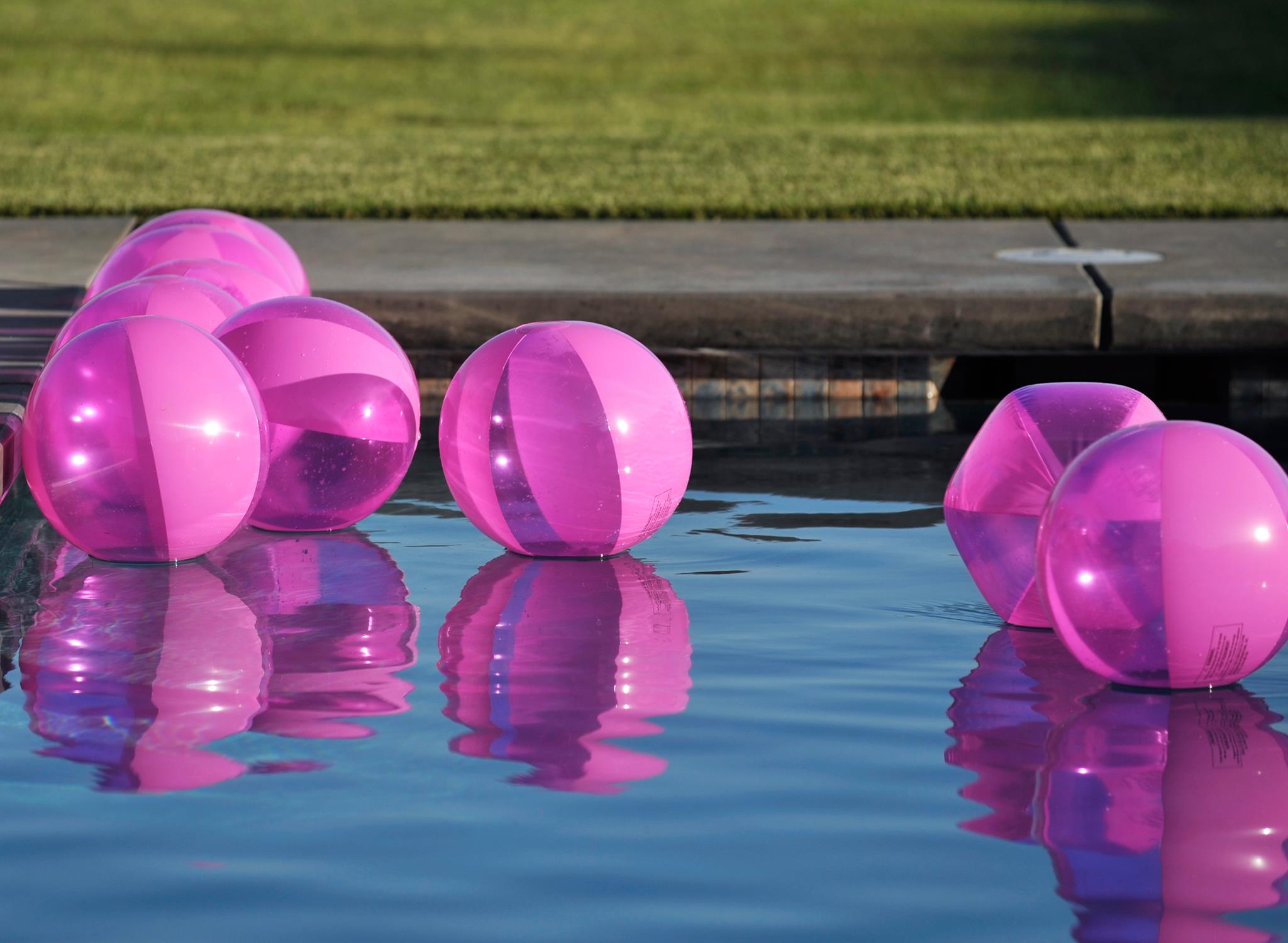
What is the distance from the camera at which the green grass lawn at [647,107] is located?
487 inches

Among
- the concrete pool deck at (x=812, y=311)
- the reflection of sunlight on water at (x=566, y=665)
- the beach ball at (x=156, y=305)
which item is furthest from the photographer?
the concrete pool deck at (x=812, y=311)

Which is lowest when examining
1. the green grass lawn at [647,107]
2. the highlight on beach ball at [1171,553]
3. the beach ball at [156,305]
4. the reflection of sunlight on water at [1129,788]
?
the reflection of sunlight on water at [1129,788]

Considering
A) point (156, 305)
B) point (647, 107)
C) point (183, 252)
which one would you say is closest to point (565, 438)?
point (156, 305)

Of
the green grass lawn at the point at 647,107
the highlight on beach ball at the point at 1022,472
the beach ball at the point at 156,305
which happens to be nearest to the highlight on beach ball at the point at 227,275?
the beach ball at the point at 156,305

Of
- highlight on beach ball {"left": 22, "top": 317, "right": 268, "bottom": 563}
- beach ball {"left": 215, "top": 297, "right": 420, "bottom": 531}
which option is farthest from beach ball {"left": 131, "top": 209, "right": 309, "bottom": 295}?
highlight on beach ball {"left": 22, "top": 317, "right": 268, "bottom": 563}

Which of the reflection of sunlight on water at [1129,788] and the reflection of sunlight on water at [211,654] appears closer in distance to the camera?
the reflection of sunlight on water at [1129,788]

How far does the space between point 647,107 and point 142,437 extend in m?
18.0

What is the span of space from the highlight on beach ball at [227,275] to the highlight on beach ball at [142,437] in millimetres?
1565

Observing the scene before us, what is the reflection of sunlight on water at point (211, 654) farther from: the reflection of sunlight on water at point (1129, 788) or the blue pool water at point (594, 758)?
the reflection of sunlight on water at point (1129, 788)

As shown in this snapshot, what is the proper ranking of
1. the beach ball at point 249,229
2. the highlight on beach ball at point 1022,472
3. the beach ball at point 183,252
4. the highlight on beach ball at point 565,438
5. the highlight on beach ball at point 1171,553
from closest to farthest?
1. the highlight on beach ball at point 1171,553
2. the highlight on beach ball at point 1022,472
3. the highlight on beach ball at point 565,438
4. the beach ball at point 183,252
5. the beach ball at point 249,229

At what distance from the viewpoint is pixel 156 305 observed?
629 cm

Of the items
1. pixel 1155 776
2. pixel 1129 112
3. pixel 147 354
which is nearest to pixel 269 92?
pixel 1129 112

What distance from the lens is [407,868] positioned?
342 centimetres

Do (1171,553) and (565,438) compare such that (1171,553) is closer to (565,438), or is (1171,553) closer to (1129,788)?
(1129,788)
